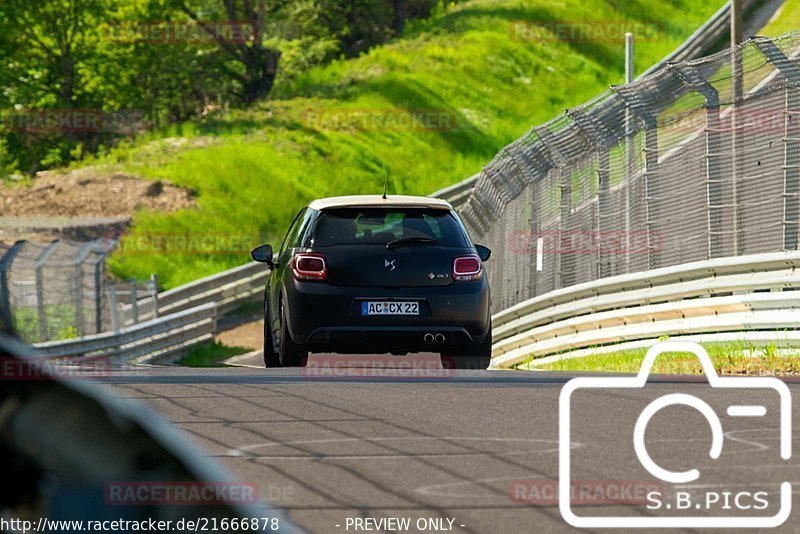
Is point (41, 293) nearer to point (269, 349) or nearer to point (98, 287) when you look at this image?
point (98, 287)

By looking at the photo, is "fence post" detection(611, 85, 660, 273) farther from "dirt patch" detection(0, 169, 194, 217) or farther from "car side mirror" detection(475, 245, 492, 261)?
"dirt patch" detection(0, 169, 194, 217)

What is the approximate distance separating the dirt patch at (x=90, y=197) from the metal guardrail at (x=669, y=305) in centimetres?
2657

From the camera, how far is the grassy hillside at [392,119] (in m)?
48.1

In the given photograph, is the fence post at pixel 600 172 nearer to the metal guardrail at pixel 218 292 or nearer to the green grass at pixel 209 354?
the green grass at pixel 209 354

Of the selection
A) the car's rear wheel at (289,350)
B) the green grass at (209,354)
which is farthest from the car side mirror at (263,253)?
the green grass at (209,354)

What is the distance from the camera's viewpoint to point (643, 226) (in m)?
18.6

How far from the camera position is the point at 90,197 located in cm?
4744

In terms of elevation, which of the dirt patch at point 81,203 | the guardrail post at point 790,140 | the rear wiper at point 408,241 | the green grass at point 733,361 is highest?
the dirt patch at point 81,203

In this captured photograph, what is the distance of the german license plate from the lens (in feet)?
42.9

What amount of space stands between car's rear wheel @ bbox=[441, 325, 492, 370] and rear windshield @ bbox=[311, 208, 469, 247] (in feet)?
2.98

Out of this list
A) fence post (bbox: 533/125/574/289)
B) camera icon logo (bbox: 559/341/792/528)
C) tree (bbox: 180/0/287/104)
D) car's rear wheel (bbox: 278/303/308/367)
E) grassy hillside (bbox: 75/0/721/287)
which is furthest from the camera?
tree (bbox: 180/0/287/104)

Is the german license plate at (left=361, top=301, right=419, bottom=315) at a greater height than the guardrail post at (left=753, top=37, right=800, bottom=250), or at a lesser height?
lesser

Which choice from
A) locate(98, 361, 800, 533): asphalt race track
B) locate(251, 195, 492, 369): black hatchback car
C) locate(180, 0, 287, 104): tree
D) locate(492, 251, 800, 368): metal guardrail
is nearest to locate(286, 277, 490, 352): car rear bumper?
locate(251, 195, 492, 369): black hatchback car

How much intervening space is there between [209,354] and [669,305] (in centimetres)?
1686
